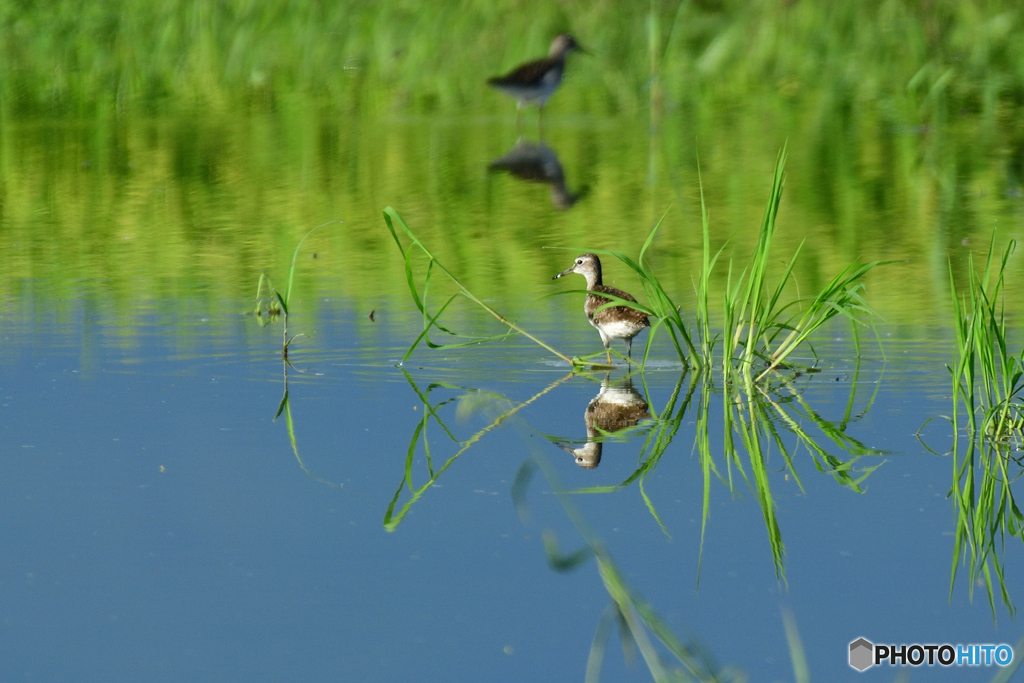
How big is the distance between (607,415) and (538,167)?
20.5 ft

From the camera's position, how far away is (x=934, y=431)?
4711 mm

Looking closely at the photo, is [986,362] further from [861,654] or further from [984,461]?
[861,654]

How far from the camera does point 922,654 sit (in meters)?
3.09

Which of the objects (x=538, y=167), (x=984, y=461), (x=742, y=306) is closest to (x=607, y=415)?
(x=742, y=306)

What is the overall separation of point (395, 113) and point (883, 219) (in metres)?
6.78

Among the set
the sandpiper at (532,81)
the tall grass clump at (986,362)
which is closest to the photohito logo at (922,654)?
the tall grass clump at (986,362)

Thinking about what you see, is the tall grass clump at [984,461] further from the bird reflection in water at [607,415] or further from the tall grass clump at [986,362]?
the bird reflection in water at [607,415]

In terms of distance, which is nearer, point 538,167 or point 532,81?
point 538,167

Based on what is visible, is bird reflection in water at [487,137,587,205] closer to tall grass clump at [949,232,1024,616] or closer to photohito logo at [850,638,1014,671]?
tall grass clump at [949,232,1024,616]

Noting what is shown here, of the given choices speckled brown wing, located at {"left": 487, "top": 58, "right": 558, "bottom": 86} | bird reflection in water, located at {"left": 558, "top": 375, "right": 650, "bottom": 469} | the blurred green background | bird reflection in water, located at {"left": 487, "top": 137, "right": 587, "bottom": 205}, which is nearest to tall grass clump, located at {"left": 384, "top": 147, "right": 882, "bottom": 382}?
bird reflection in water, located at {"left": 558, "top": 375, "right": 650, "bottom": 469}

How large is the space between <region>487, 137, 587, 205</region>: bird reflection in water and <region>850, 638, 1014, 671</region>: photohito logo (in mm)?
6498

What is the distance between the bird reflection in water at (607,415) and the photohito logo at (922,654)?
1393 millimetres

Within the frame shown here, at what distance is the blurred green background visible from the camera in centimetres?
780

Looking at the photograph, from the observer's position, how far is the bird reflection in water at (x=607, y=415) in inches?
177
